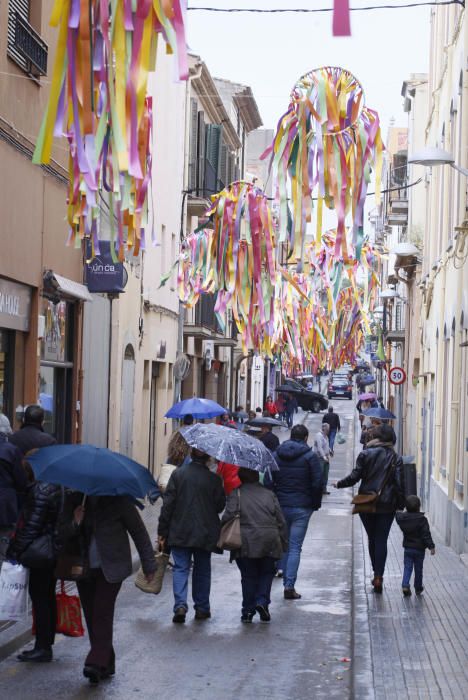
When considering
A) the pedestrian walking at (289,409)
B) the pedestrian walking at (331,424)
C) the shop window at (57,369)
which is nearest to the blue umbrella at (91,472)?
the shop window at (57,369)

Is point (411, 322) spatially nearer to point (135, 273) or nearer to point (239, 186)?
point (135, 273)

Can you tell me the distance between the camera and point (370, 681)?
29.8 feet

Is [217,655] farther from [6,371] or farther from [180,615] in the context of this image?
[6,371]

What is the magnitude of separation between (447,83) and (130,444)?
33.2ft

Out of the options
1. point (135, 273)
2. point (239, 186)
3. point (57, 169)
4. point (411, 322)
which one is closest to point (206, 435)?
point (57, 169)

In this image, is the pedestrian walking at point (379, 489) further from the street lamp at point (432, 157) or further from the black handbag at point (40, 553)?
the black handbag at point (40, 553)

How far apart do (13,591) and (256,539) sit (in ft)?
9.01

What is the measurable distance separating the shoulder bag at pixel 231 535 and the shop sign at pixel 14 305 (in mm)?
5109

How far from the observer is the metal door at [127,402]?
25.7m

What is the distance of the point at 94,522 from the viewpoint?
888 cm

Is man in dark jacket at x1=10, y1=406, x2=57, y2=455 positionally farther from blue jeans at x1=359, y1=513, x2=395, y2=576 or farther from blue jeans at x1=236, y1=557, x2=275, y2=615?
blue jeans at x1=359, y1=513, x2=395, y2=576

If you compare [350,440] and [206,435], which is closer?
[206,435]

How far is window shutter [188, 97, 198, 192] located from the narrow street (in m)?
22.9

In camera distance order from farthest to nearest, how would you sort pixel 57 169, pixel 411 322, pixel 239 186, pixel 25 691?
pixel 411 322, pixel 239 186, pixel 57 169, pixel 25 691
